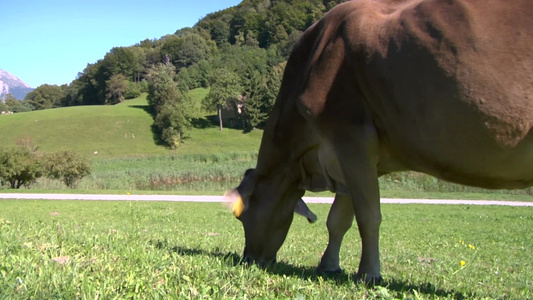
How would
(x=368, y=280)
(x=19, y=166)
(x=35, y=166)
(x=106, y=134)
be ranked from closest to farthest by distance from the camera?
(x=368, y=280) < (x=19, y=166) < (x=35, y=166) < (x=106, y=134)

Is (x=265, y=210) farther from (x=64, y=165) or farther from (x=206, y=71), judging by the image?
(x=206, y=71)

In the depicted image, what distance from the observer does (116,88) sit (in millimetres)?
129625

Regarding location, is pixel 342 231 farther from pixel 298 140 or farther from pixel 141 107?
pixel 141 107

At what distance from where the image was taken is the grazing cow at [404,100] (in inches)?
144

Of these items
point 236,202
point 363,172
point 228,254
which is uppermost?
point 363,172

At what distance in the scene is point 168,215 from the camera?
56.4ft

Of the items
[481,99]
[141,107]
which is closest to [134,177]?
[481,99]

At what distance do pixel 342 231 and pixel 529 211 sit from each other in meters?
19.0

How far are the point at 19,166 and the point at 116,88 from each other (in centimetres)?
10469

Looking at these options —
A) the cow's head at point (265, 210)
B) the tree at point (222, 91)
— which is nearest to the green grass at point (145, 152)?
the tree at point (222, 91)

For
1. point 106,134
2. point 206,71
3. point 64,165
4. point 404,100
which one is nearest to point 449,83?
point 404,100

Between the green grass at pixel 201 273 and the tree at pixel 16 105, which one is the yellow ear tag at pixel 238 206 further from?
the tree at pixel 16 105

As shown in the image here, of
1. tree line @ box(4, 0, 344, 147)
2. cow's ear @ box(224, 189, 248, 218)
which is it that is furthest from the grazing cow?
tree line @ box(4, 0, 344, 147)

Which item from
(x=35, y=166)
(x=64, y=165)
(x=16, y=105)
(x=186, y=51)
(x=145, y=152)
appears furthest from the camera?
(x=16, y=105)
